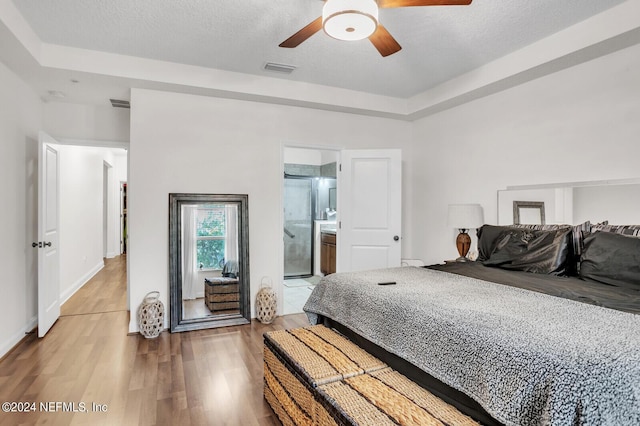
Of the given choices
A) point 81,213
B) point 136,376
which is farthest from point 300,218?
point 136,376

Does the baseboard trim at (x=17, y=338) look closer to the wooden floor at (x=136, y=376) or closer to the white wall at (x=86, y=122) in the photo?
the wooden floor at (x=136, y=376)

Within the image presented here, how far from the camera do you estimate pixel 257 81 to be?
3.86m

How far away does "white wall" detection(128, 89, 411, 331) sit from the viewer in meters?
3.65

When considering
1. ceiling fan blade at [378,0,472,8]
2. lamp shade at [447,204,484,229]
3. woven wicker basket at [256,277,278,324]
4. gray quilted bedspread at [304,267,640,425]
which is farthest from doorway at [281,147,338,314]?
ceiling fan blade at [378,0,472,8]

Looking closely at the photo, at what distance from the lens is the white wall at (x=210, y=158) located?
12.0ft

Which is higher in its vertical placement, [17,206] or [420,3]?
[420,3]

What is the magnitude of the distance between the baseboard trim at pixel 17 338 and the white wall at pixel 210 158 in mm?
940

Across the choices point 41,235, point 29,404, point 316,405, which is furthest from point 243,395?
point 41,235

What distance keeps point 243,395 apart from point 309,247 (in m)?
4.32

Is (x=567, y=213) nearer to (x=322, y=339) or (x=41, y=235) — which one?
(x=322, y=339)

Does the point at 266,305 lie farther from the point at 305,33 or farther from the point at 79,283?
the point at 79,283

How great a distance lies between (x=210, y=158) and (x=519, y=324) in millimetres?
3386

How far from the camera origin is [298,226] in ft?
21.7

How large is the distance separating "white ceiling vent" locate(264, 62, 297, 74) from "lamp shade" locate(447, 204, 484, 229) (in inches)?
89.4
